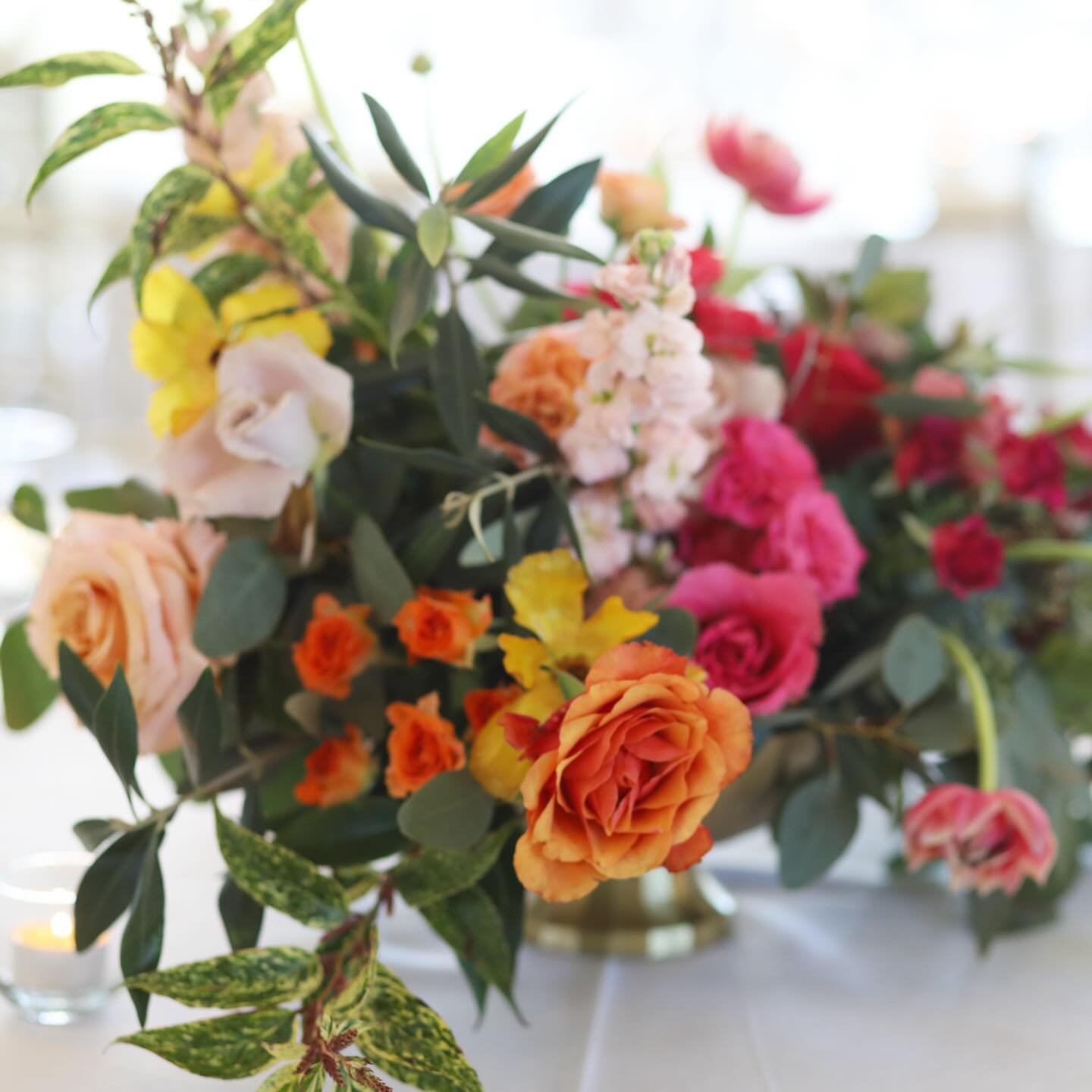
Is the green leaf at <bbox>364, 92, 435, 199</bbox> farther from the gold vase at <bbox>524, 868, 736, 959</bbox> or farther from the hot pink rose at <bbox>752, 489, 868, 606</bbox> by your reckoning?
the gold vase at <bbox>524, 868, 736, 959</bbox>

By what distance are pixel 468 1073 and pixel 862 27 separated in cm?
246

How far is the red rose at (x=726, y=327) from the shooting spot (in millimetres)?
588

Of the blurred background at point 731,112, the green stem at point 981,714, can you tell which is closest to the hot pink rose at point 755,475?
the green stem at point 981,714

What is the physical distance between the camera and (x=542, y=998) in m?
0.59

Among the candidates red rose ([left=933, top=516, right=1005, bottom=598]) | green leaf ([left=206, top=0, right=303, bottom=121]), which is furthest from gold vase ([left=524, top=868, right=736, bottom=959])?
green leaf ([left=206, top=0, right=303, bottom=121])

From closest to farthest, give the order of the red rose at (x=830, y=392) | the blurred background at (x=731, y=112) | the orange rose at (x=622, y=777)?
the orange rose at (x=622, y=777)
the red rose at (x=830, y=392)
the blurred background at (x=731, y=112)

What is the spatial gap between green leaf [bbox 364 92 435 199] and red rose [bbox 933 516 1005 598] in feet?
1.02

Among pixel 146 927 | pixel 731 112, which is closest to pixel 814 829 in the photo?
pixel 146 927

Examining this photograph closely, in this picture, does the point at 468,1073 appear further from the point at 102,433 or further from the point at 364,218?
the point at 102,433

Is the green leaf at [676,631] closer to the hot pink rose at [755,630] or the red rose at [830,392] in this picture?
the hot pink rose at [755,630]

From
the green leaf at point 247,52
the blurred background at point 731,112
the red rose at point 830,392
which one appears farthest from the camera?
the blurred background at point 731,112

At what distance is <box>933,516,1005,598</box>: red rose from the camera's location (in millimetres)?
575

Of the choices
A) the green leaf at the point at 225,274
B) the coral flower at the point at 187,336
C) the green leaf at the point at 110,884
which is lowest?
the green leaf at the point at 110,884

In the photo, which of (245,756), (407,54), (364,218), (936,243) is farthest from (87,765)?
(936,243)
